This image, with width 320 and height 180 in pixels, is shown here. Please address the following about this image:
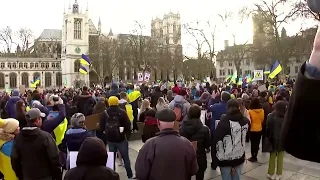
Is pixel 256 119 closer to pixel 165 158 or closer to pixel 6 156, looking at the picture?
pixel 165 158

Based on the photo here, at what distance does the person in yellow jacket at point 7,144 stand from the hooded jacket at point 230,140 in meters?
3.07

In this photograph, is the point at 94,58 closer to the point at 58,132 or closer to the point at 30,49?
the point at 30,49

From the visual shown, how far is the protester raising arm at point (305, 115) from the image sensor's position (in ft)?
2.74

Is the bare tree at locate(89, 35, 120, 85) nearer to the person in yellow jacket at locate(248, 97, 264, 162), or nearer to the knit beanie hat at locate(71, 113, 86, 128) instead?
the person in yellow jacket at locate(248, 97, 264, 162)

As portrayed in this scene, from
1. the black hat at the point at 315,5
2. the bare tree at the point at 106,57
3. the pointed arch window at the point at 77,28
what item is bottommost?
the black hat at the point at 315,5

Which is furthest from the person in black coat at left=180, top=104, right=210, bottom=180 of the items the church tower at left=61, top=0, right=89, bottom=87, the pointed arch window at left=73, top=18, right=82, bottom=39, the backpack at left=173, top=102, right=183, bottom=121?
the pointed arch window at left=73, top=18, right=82, bottom=39

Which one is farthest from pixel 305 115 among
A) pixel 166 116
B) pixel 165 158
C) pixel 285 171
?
pixel 285 171

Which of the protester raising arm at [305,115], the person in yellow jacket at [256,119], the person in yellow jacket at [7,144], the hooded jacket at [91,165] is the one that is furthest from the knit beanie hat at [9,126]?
the person in yellow jacket at [256,119]

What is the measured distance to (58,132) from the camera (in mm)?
6070

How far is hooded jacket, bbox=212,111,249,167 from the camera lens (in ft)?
16.5

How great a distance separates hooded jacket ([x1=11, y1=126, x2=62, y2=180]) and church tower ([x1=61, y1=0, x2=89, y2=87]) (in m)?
70.1

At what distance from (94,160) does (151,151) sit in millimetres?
822

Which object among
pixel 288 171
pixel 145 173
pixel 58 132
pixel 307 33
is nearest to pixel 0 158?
pixel 58 132

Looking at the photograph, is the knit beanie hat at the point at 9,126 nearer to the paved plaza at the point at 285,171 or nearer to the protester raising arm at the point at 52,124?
the protester raising arm at the point at 52,124
